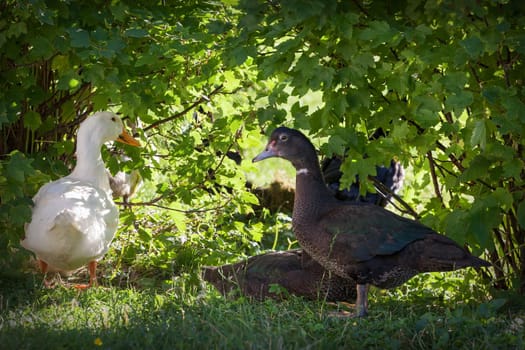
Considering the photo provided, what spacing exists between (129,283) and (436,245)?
2531 millimetres

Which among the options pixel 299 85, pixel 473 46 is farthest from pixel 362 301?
pixel 473 46

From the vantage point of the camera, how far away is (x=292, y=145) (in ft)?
18.5

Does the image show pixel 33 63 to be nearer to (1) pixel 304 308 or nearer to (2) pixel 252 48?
(2) pixel 252 48

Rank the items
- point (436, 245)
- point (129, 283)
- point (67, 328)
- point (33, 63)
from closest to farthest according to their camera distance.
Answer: point (67, 328), point (436, 245), point (33, 63), point (129, 283)

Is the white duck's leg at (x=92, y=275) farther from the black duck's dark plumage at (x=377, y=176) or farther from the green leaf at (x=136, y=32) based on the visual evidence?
the black duck's dark plumage at (x=377, y=176)

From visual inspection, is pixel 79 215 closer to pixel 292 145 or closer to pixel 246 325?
pixel 292 145

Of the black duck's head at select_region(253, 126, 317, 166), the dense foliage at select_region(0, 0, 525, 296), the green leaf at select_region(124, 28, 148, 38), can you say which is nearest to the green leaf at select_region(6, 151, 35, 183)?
the dense foliage at select_region(0, 0, 525, 296)

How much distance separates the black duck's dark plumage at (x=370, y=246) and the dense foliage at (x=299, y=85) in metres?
0.24

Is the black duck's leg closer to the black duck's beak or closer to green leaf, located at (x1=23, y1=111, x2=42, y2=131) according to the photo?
the black duck's beak

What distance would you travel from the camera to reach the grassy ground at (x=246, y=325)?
4215 mm

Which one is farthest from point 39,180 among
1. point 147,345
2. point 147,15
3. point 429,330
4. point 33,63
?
point 429,330

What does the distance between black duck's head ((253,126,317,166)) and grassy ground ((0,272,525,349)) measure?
33.4 inches

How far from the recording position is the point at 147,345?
164 inches

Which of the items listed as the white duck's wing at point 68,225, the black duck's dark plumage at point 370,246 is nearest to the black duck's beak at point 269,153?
the black duck's dark plumage at point 370,246
